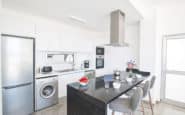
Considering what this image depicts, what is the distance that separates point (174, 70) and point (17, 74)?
13.0 feet

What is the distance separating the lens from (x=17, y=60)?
2.38m

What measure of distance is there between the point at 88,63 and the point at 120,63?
134cm

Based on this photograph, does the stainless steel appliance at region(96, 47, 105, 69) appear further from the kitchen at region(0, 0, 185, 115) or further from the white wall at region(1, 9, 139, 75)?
the white wall at region(1, 9, 139, 75)

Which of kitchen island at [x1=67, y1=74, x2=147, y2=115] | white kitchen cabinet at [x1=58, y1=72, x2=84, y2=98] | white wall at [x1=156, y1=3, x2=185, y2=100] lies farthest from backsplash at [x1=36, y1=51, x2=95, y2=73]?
white wall at [x1=156, y1=3, x2=185, y2=100]

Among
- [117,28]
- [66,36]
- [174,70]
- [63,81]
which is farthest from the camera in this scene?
[66,36]

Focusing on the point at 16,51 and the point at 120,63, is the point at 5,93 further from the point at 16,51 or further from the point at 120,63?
the point at 120,63

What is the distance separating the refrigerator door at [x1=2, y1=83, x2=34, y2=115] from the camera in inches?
89.5

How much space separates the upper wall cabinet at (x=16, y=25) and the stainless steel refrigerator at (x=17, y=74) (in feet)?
1.48

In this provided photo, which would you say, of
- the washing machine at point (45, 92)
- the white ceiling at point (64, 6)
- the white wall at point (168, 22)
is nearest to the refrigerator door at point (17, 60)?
the washing machine at point (45, 92)

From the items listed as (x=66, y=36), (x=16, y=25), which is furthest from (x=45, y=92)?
(x=66, y=36)

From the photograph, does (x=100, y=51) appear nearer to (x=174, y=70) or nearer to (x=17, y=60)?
(x=174, y=70)

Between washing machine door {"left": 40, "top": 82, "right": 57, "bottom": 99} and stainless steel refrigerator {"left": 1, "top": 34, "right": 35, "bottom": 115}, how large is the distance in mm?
292

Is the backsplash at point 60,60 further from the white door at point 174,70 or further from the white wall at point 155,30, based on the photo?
the white door at point 174,70

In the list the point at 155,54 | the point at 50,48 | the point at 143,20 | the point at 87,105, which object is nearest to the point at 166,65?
the point at 155,54
